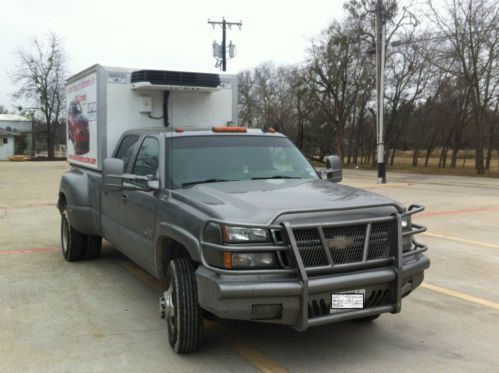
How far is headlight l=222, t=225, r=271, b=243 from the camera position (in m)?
3.63

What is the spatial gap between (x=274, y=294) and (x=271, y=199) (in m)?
0.82

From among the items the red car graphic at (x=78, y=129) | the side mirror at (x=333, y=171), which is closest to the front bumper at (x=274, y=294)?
the side mirror at (x=333, y=171)

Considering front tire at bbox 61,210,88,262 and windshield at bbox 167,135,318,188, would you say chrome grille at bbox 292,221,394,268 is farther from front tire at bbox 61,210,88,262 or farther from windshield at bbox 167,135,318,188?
front tire at bbox 61,210,88,262

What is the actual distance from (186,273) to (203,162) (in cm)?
129

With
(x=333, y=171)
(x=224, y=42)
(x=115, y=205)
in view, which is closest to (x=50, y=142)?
(x=224, y=42)

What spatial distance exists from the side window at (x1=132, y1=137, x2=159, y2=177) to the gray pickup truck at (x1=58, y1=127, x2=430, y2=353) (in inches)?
1.0

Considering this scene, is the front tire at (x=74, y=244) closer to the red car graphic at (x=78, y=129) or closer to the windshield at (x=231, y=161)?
the red car graphic at (x=78, y=129)

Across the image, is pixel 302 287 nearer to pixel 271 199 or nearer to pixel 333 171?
pixel 271 199

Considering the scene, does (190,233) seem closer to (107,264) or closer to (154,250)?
(154,250)

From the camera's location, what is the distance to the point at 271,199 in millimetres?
4023

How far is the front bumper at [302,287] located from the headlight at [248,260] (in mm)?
58

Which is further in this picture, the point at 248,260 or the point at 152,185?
the point at 152,185

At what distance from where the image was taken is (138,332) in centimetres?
466

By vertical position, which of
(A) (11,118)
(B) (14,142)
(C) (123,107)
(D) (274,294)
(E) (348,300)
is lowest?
(B) (14,142)
